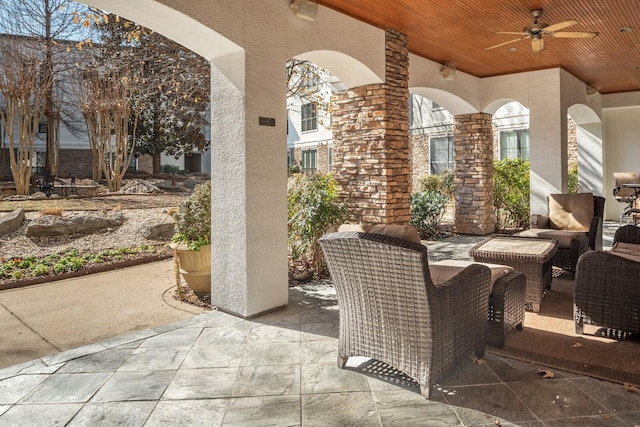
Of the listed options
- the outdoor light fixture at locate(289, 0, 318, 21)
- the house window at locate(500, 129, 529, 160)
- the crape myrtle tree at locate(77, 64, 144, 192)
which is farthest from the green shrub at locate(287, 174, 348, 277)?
the house window at locate(500, 129, 529, 160)

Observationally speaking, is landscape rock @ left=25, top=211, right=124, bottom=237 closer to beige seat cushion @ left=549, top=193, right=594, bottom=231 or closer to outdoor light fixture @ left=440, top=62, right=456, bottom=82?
outdoor light fixture @ left=440, top=62, right=456, bottom=82

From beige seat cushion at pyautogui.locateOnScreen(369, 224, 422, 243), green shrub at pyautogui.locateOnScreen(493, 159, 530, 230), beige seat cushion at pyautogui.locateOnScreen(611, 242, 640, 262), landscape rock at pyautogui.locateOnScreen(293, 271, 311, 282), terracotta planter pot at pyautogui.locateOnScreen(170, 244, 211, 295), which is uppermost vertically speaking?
green shrub at pyautogui.locateOnScreen(493, 159, 530, 230)

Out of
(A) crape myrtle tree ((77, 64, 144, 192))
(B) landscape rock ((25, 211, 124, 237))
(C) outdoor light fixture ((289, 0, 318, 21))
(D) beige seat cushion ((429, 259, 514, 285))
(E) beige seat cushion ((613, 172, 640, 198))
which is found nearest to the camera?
(D) beige seat cushion ((429, 259, 514, 285))

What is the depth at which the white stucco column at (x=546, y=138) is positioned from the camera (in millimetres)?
7723

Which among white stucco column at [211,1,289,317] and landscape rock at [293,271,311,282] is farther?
landscape rock at [293,271,311,282]

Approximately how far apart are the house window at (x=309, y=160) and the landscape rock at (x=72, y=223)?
10.7 meters

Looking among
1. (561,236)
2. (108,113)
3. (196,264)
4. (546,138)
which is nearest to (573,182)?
(546,138)

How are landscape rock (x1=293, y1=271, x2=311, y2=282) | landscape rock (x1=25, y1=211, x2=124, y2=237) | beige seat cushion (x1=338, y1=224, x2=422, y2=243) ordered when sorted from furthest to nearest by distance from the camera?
landscape rock (x1=25, y1=211, x2=124, y2=237)
landscape rock (x1=293, y1=271, x2=311, y2=282)
beige seat cushion (x1=338, y1=224, x2=422, y2=243)

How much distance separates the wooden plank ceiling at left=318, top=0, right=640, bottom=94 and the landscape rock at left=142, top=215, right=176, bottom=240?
527 centimetres

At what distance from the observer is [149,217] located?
352 inches

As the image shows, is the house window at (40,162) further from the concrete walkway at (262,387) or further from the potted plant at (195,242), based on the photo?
the concrete walkway at (262,387)

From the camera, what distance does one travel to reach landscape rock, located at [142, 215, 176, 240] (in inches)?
320

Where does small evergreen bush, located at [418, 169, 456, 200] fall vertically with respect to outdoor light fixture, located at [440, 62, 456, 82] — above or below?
below

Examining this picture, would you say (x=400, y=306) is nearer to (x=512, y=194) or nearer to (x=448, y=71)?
(x=448, y=71)
